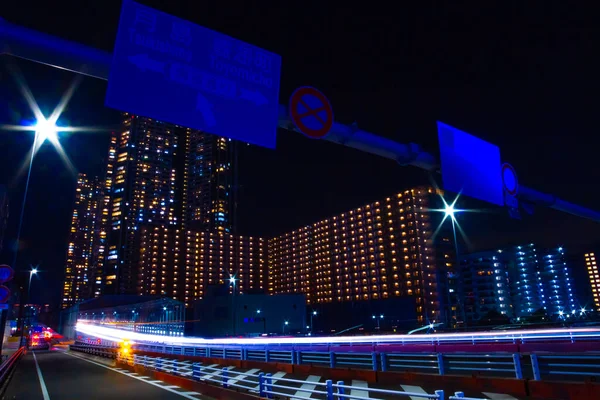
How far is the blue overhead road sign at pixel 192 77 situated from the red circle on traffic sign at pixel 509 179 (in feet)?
26.2

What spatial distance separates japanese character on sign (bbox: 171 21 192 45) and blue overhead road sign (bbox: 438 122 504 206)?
646cm

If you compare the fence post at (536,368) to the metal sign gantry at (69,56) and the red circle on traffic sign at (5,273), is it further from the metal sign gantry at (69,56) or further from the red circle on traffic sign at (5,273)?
the red circle on traffic sign at (5,273)

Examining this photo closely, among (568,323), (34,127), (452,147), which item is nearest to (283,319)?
(568,323)

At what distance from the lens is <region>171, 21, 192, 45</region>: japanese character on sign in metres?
7.23

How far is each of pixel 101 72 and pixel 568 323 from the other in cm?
3769

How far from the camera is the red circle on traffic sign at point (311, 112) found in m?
8.29

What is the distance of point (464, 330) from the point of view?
115 ft

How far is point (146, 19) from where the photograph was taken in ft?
22.9

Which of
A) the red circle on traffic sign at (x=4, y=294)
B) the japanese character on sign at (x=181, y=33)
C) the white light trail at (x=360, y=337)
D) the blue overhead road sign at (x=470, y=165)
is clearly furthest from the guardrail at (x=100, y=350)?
the japanese character on sign at (x=181, y=33)

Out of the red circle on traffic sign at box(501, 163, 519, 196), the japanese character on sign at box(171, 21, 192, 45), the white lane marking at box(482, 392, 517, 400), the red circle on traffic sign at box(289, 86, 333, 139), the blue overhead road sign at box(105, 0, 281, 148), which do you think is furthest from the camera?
the red circle on traffic sign at box(501, 163, 519, 196)

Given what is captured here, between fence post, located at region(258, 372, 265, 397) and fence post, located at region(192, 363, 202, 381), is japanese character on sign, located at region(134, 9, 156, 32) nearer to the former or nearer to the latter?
fence post, located at region(258, 372, 265, 397)

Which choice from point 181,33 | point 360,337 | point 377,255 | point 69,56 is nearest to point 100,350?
point 360,337

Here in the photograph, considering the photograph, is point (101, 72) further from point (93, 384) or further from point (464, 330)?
point (464, 330)

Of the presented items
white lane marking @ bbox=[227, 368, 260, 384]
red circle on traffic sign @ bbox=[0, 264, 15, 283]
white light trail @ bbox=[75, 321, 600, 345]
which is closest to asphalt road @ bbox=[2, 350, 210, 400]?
white lane marking @ bbox=[227, 368, 260, 384]
